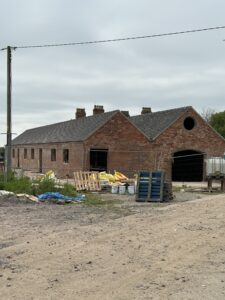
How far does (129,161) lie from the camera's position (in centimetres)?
4031

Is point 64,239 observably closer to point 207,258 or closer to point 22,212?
point 207,258

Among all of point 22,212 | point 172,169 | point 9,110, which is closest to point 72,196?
point 22,212

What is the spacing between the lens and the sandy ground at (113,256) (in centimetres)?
683

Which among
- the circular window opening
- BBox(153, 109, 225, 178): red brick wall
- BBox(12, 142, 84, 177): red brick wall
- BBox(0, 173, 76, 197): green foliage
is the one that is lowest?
BBox(0, 173, 76, 197): green foliage

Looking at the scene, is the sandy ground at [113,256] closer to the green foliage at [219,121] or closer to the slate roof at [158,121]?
the slate roof at [158,121]

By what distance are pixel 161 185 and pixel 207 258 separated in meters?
12.6

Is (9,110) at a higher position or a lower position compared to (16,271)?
higher

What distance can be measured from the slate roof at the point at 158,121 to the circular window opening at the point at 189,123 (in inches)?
35.6

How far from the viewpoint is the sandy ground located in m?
6.83

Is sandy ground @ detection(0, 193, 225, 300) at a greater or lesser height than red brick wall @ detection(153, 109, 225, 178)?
lesser

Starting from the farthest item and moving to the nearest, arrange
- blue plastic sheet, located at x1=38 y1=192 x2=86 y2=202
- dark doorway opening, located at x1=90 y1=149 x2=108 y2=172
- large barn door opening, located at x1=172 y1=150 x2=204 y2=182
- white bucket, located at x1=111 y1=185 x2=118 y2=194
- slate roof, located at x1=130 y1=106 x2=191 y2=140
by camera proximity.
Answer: large barn door opening, located at x1=172 y1=150 x2=204 y2=182, slate roof, located at x1=130 y1=106 x2=191 y2=140, dark doorway opening, located at x1=90 y1=149 x2=108 y2=172, white bucket, located at x1=111 y1=185 x2=118 y2=194, blue plastic sheet, located at x1=38 y1=192 x2=86 y2=202

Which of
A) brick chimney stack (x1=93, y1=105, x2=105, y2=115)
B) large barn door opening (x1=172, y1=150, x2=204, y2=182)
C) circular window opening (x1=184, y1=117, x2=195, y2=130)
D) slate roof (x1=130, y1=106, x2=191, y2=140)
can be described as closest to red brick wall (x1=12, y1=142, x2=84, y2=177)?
slate roof (x1=130, y1=106, x2=191, y2=140)

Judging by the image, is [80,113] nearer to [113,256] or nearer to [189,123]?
[189,123]

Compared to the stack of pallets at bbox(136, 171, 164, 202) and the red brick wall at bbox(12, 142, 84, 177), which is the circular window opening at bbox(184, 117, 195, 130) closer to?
the red brick wall at bbox(12, 142, 84, 177)
